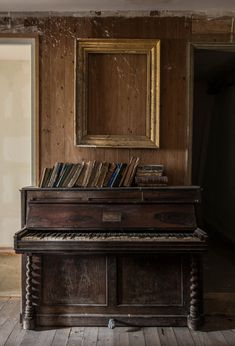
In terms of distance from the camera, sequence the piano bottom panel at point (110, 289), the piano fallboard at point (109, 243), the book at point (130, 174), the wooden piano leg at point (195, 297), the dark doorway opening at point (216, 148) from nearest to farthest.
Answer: the piano fallboard at point (109, 243) < the wooden piano leg at point (195, 297) < the piano bottom panel at point (110, 289) < the book at point (130, 174) < the dark doorway opening at point (216, 148)

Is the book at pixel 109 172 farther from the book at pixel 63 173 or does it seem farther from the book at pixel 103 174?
the book at pixel 63 173

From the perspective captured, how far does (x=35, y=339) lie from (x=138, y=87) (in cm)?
202

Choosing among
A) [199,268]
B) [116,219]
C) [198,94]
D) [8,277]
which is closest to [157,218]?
[116,219]

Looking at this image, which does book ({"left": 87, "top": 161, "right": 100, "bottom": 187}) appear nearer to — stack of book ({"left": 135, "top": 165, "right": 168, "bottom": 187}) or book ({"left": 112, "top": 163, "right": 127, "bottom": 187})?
Result: book ({"left": 112, "top": 163, "right": 127, "bottom": 187})

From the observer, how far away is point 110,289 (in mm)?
2930

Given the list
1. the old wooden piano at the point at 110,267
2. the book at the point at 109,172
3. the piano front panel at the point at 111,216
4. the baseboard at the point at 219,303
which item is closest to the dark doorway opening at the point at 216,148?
the baseboard at the point at 219,303

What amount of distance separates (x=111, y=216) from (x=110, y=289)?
541mm

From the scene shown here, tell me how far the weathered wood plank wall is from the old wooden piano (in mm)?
374

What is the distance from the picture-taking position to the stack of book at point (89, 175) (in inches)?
119

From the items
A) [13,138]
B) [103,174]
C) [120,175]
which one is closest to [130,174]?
[120,175]

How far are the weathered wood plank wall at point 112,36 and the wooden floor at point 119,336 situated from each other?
Result: 113 cm

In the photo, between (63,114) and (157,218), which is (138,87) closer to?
(63,114)

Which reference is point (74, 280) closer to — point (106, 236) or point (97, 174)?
point (106, 236)

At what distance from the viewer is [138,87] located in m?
3.18
